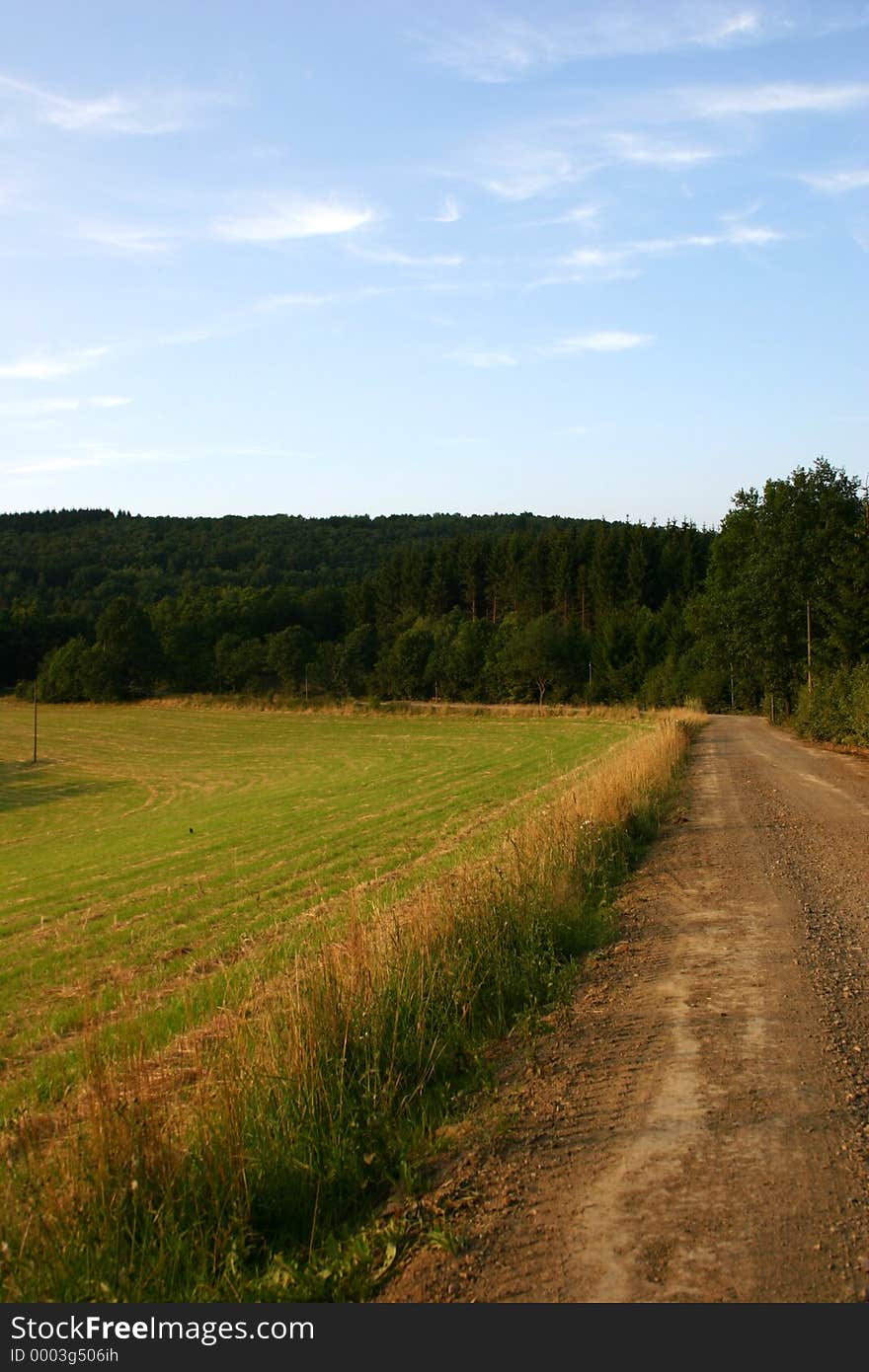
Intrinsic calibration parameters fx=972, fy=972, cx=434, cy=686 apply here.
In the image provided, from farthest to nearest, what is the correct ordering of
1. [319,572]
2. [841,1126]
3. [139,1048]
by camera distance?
[319,572]
[139,1048]
[841,1126]

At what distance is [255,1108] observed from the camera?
5.05m

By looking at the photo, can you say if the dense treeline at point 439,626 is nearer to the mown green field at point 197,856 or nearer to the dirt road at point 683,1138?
the mown green field at point 197,856

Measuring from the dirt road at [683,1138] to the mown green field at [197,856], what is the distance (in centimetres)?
243

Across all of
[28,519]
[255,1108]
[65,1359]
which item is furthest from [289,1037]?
[28,519]

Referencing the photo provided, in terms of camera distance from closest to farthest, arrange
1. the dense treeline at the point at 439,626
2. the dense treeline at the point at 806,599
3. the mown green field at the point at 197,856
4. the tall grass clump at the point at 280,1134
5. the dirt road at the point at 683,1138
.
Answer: the dirt road at the point at 683,1138
the tall grass clump at the point at 280,1134
the mown green field at the point at 197,856
the dense treeline at the point at 806,599
the dense treeline at the point at 439,626

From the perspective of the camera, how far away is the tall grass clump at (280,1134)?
390cm

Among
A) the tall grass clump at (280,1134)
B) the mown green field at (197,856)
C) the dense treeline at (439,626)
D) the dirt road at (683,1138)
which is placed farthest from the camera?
the dense treeline at (439,626)

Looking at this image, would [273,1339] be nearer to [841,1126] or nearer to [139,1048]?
[139,1048]

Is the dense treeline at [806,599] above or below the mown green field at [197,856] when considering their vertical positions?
above

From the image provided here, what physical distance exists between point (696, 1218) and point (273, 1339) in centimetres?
179

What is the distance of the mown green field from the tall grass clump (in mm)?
826

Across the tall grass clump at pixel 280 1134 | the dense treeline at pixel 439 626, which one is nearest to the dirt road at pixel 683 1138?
the tall grass clump at pixel 280 1134

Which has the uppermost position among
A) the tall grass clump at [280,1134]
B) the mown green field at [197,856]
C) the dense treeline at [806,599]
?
the dense treeline at [806,599]

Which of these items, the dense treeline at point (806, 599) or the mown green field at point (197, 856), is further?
the dense treeline at point (806, 599)
